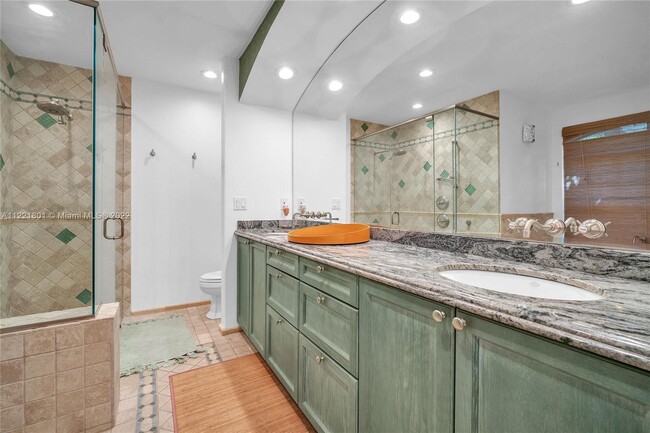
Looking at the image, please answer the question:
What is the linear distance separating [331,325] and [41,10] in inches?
103

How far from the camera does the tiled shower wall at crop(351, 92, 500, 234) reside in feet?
3.77

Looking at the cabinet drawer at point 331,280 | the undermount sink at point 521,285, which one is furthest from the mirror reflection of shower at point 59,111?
the undermount sink at point 521,285

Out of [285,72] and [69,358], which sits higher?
[285,72]

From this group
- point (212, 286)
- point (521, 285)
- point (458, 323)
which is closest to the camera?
point (458, 323)

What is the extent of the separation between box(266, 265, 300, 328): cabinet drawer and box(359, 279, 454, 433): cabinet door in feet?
1.75

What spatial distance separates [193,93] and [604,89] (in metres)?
3.34

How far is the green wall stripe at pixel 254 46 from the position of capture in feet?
5.80

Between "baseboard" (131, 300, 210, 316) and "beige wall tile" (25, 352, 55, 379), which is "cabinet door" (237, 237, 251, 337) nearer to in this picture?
"baseboard" (131, 300, 210, 316)

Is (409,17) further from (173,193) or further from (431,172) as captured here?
(173,193)

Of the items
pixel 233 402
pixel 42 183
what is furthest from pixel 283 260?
pixel 42 183

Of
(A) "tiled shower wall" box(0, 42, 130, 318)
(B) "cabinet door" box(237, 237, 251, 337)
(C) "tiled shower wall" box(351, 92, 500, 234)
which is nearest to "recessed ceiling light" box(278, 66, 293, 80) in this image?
(C) "tiled shower wall" box(351, 92, 500, 234)

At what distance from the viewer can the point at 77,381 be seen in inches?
52.7

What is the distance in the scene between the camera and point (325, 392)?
1.18 metres

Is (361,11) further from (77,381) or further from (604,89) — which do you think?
(77,381)
